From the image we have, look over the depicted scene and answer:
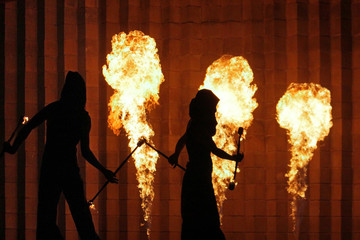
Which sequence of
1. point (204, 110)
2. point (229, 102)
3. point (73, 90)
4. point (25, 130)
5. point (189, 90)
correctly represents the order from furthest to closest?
point (189, 90)
point (229, 102)
point (204, 110)
point (73, 90)
point (25, 130)

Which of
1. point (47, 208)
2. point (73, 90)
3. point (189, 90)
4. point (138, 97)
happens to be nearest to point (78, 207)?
point (47, 208)

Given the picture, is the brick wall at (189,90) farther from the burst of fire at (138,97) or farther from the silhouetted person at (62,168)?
the silhouetted person at (62,168)

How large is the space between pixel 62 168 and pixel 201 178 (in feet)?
4.73

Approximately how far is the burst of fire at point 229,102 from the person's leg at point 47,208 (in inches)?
160

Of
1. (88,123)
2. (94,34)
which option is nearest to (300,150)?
(94,34)

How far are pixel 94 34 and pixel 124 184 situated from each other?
2481 mm

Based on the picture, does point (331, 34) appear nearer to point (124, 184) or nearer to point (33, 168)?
point (124, 184)

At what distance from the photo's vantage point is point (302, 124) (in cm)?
980

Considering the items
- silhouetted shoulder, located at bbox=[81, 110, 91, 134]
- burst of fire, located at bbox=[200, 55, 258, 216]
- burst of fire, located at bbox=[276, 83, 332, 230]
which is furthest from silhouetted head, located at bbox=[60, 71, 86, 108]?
burst of fire, located at bbox=[276, 83, 332, 230]

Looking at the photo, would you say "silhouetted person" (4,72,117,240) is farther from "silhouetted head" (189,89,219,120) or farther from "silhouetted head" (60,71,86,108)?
"silhouetted head" (189,89,219,120)

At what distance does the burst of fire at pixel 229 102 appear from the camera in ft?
31.8

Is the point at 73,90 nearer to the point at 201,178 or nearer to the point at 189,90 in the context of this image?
the point at 201,178
